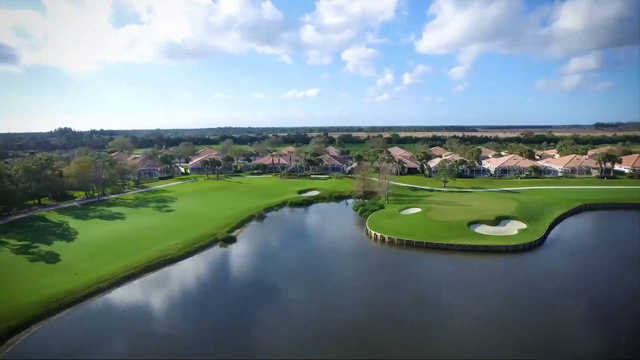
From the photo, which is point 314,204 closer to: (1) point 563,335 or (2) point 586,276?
(2) point 586,276

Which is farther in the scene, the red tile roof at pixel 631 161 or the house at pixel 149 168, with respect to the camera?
the house at pixel 149 168

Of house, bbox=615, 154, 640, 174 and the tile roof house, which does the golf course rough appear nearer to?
the tile roof house

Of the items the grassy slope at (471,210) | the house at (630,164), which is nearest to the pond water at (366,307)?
the grassy slope at (471,210)

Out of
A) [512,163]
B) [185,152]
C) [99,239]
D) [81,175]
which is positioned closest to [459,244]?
[99,239]

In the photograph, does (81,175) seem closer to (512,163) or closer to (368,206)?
(368,206)

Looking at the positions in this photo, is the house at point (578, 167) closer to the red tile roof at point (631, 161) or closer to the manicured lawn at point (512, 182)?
the manicured lawn at point (512, 182)

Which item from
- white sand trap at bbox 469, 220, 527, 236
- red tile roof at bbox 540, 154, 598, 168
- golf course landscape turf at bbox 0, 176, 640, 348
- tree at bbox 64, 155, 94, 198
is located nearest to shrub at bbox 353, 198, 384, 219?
golf course landscape turf at bbox 0, 176, 640, 348
